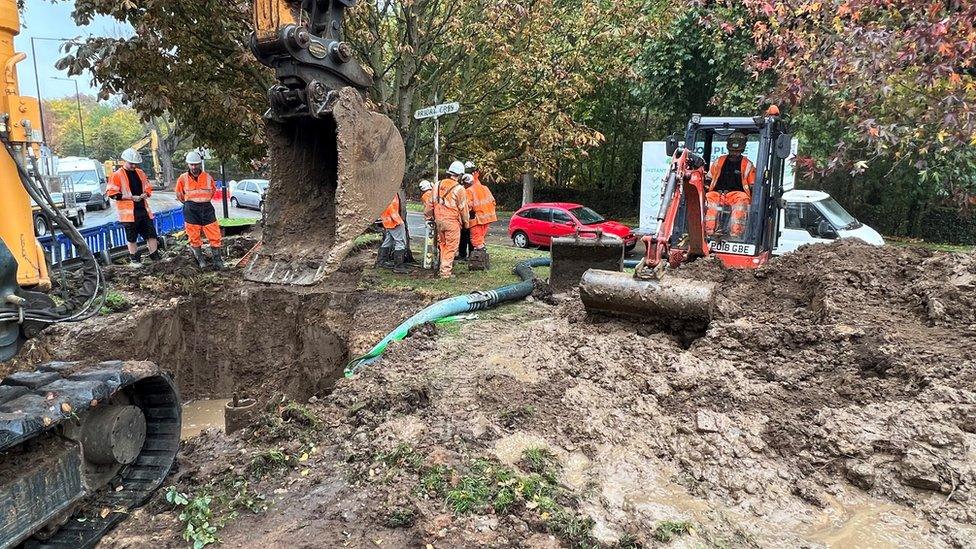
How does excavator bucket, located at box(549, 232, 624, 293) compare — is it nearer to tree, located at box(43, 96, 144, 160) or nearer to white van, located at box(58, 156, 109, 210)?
white van, located at box(58, 156, 109, 210)

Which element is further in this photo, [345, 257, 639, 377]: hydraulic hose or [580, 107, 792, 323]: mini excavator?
[345, 257, 639, 377]: hydraulic hose

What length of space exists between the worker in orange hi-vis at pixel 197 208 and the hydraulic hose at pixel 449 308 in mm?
3967

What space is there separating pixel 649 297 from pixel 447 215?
4150 mm

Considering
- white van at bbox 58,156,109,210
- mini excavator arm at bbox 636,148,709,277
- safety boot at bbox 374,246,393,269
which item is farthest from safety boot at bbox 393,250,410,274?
white van at bbox 58,156,109,210

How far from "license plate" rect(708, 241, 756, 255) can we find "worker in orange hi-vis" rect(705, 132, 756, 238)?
13 cm

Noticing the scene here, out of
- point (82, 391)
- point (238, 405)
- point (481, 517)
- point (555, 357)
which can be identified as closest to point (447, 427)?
point (481, 517)

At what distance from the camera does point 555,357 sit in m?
5.23

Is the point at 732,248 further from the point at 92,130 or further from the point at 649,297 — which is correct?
the point at 92,130

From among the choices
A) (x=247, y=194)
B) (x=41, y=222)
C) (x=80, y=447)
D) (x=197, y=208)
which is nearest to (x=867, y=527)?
(x=80, y=447)

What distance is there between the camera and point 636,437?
4.12 meters

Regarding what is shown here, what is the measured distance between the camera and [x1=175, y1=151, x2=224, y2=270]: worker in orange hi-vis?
349 inches

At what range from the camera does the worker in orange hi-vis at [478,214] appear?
9438 mm

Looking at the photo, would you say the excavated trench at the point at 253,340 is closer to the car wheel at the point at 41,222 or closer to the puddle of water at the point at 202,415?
the puddle of water at the point at 202,415

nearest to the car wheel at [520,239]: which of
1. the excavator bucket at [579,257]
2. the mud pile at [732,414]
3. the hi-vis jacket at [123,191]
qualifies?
the excavator bucket at [579,257]
